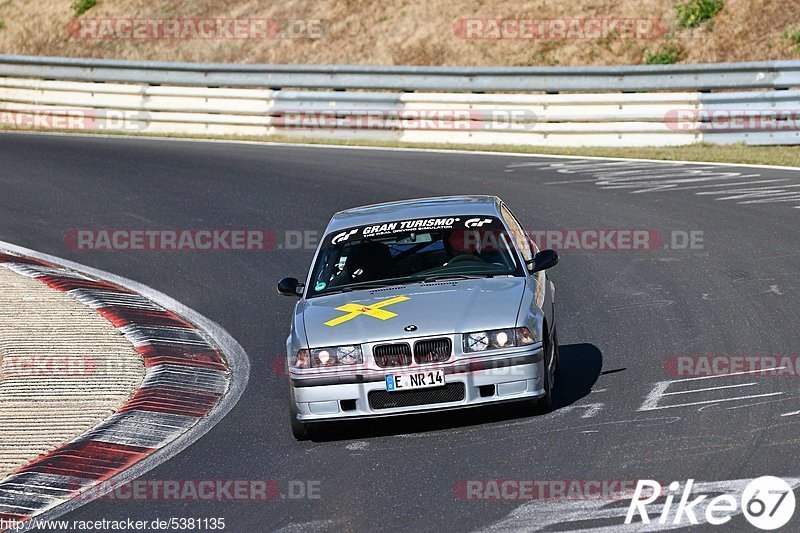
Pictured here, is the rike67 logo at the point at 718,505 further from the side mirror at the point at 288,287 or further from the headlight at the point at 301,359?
the side mirror at the point at 288,287

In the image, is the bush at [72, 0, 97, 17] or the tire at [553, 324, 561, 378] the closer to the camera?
the tire at [553, 324, 561, 378]

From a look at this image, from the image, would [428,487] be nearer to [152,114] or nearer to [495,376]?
[495,376]

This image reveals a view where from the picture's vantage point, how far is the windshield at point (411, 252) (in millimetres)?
9289

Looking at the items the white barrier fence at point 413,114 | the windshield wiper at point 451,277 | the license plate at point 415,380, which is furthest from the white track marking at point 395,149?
the license plate at point 415,380

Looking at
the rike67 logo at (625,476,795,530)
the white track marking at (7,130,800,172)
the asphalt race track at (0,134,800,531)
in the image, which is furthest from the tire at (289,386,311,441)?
the white track marking at (7,130,800,172)

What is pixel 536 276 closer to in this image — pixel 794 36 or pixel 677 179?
pixel 677 179

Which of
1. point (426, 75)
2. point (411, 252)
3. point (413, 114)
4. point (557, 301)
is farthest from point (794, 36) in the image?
point (411, 252)

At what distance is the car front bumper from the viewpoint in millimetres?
8039

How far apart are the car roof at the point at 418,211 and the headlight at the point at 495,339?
165cm

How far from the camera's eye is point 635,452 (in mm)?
7332

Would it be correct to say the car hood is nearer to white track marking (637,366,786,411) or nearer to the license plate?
the license plate

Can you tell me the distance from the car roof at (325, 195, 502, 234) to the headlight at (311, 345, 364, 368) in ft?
5.43

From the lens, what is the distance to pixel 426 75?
73.4 ft

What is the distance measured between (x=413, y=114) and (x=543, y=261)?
13.2 meters
